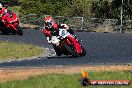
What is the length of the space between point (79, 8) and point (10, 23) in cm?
1446

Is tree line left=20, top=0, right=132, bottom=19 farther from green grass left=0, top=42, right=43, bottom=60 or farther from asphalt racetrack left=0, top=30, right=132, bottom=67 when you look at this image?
green grass left=0, top=42, right=43, bottom=60

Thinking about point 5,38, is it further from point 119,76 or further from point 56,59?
point 119,76

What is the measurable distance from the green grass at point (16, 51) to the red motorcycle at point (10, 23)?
211 inches

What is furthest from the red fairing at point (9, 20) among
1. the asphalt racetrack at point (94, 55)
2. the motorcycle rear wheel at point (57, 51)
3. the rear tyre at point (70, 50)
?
the rear tyre at point (70, 50)

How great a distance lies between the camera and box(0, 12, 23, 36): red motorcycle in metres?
29.0

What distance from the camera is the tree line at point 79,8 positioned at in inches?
1554

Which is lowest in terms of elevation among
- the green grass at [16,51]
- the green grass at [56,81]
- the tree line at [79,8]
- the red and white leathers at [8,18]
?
the tree line at [79,8]

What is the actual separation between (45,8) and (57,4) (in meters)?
1.29

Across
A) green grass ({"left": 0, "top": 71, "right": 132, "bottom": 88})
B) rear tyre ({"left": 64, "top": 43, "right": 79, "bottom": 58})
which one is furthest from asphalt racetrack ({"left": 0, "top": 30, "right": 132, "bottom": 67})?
green grass ({"left": 0, "top": 71, "right": 132, "bottom": 88})

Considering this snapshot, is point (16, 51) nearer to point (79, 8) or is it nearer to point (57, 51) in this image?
point (57, 51)

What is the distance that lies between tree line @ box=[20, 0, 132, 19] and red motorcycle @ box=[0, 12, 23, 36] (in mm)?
11347

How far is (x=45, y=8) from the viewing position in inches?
1743

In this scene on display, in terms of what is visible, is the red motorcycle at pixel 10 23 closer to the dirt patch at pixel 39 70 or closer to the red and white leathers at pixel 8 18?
the red and white leathers at pixel 8 18

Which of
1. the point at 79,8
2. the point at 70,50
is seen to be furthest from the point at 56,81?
the point at 79,8
